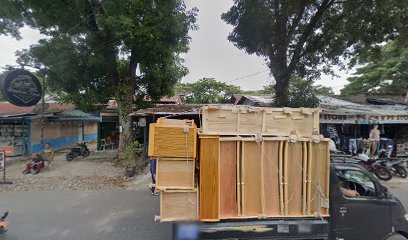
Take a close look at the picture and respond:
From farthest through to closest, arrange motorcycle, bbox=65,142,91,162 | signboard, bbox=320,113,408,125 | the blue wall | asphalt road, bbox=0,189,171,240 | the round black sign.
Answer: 1. the blue wall
2. motorcycle, bbox=65,142,91,162
3. signboard, bbox=320,113,408,125
4. the round black sign
5. asphalt road, bbox=0,189,171,240

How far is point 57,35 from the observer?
12.4 meters

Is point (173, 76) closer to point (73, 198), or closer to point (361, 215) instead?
point (73, 198)

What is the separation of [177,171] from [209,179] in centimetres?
45

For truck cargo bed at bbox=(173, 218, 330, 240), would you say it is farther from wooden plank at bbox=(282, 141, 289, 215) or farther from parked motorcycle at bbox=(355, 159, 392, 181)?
parked motorcycle at bbox=(355, 159, 392, 181)

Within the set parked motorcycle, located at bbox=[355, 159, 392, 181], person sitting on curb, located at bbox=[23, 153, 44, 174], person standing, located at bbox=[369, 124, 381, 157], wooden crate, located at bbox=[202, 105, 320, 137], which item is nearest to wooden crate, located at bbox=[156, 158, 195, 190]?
wooden crate, located at bbox=[202, 105, 320, 137]

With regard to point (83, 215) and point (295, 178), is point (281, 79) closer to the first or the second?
point (295, 178)

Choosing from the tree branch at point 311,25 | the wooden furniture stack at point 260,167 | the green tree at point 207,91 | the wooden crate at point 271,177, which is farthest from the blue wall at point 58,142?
the wooden crate at point 271,177

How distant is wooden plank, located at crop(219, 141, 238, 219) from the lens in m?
3.74

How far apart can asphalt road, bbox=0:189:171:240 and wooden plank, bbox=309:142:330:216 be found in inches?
116

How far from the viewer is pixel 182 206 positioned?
3.70 m

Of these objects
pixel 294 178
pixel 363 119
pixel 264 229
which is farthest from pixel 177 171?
pixel 363 119

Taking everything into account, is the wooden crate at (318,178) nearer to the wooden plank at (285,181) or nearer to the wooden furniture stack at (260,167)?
the wooden furniture stack at (260,167)

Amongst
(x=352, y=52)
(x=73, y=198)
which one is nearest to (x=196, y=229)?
(x=73, y=198)

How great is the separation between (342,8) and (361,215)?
485 inches
